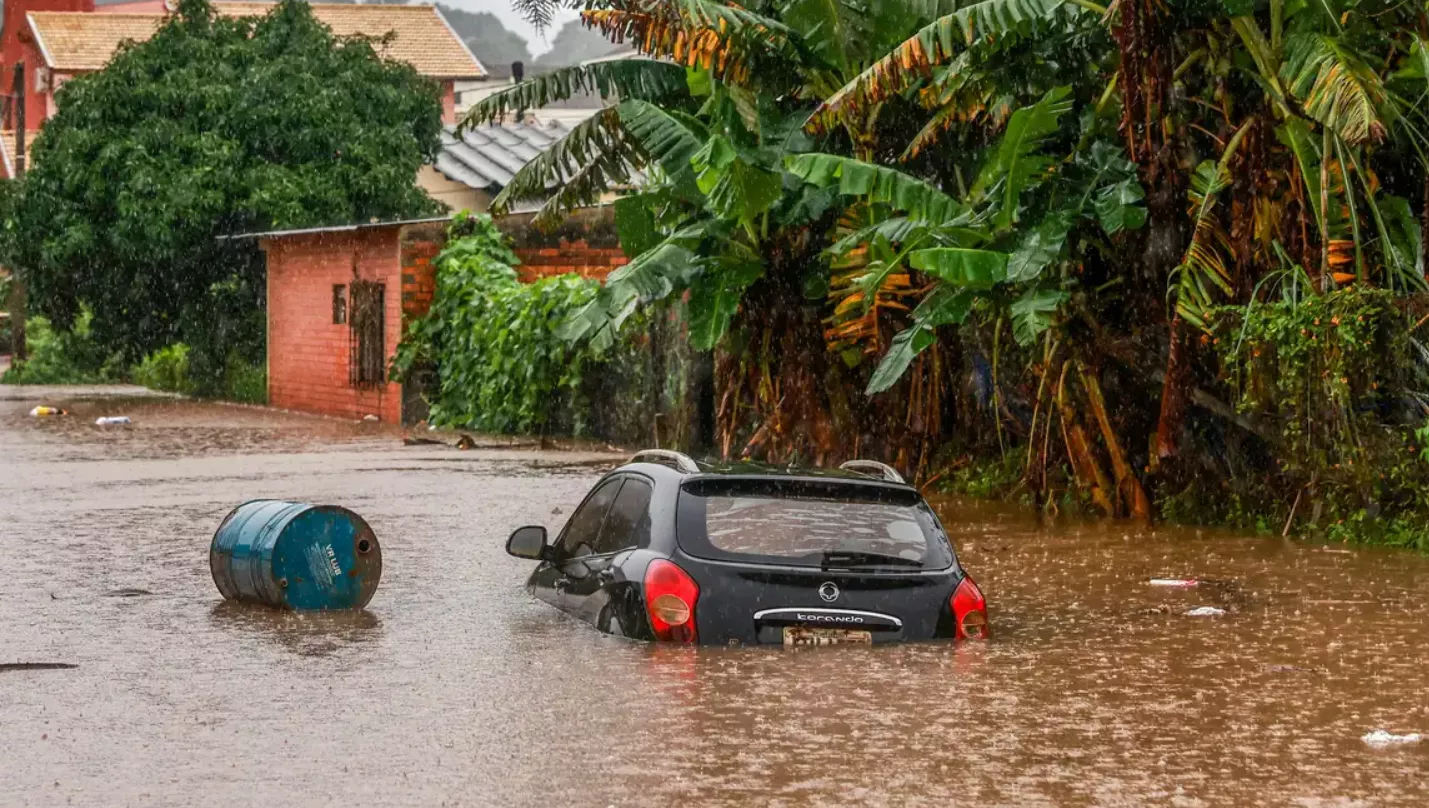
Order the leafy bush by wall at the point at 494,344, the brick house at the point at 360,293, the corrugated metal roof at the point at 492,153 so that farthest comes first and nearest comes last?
the corrugated metal roof at the point at 492,153
the brick house at the point at 360,293
the leafy bush by wall at the point at 494,344

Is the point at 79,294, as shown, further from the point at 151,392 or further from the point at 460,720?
the point at 460,720

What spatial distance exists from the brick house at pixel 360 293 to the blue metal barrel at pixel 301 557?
61.7ft

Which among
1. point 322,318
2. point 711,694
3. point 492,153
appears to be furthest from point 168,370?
point 711,694

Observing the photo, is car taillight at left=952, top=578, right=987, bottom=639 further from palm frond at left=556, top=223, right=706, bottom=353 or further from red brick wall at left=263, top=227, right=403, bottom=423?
red brick wall at left=263, top=227, right=403, bottom=423

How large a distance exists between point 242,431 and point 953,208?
17.0 meters

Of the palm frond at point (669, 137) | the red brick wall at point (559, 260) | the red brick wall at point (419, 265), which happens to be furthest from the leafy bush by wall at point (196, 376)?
the palm frond at point (669, 137)

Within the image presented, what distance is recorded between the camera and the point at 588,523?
11.5 metres

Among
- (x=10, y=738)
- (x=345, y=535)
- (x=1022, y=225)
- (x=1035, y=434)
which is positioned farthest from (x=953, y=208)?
(x=10, y=738)

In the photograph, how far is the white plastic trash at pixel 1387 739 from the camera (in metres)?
8.43

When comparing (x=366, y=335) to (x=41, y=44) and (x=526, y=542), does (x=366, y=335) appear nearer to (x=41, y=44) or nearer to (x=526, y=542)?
(x=526, y=542)

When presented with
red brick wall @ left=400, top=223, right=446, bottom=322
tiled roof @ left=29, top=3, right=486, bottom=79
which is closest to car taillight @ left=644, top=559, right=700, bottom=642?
red brick wall @ left=400, top=223, right=446, bottom=322

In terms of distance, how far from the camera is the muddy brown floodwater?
7617mm

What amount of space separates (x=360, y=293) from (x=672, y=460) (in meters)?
24.8

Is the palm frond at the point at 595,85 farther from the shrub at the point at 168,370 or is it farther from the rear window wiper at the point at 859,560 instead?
the shrub at the point at 168,370
